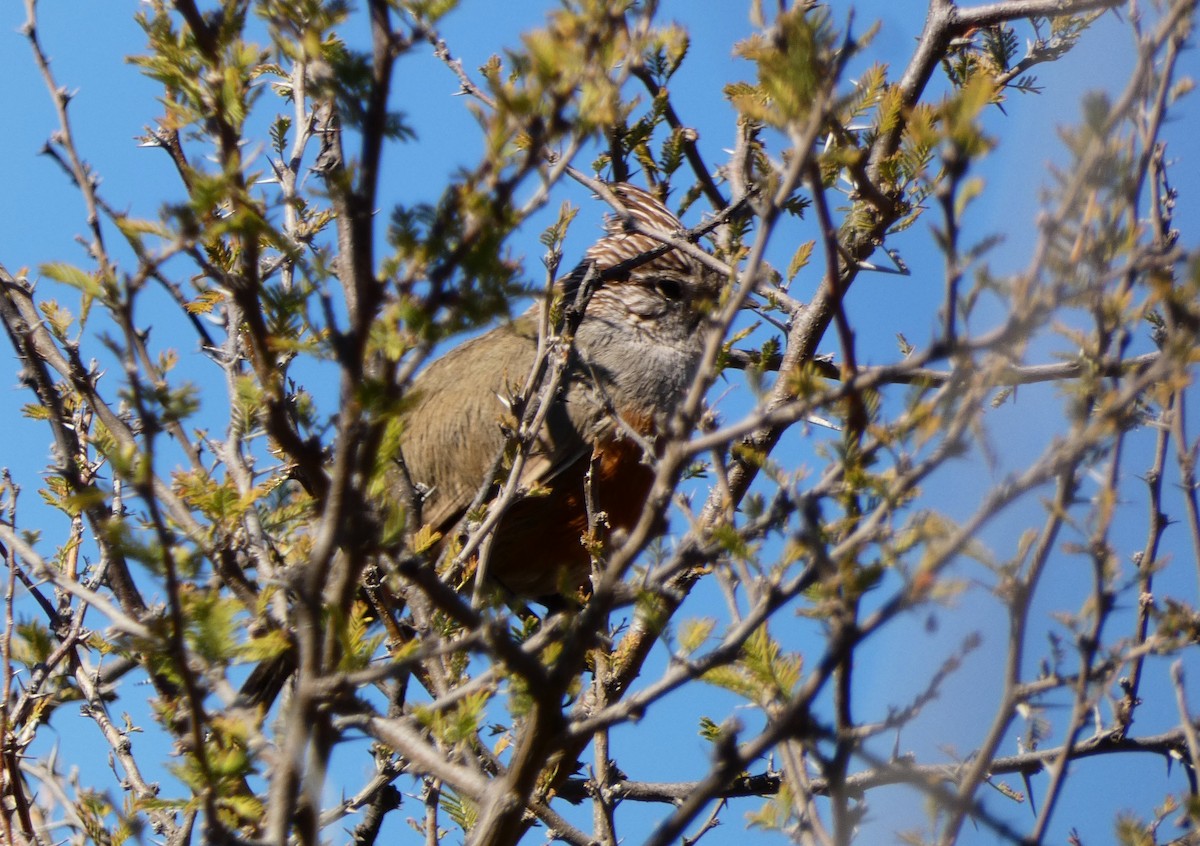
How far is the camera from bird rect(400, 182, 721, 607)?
5121mm

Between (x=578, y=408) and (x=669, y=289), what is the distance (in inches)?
44.6

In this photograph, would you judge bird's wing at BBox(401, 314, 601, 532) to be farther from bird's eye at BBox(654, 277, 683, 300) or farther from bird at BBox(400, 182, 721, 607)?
bird's eye at BBox(654, 277, 683, 300)

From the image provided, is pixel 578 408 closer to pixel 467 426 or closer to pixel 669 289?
pixel 467 426

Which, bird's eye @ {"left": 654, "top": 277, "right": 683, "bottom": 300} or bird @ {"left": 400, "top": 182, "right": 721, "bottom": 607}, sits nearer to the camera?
bird @ {"left": 400, "top": 182, "right": 721, "bottom": 607}

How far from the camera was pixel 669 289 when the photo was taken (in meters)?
6.04

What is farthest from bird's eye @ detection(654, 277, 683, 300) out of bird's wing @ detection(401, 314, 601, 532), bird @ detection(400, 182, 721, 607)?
bird's wing @ detection(401, 314, 601, 532)

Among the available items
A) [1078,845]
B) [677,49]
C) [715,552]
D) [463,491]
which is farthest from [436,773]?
[463,491]

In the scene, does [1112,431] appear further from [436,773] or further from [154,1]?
[154,1]

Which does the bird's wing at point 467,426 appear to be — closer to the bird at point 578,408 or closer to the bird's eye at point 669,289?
the bird at point 578,408

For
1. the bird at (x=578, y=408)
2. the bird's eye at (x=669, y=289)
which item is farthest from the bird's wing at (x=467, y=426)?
the bird's eye at (x=669, y=289)

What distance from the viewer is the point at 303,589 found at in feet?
5.80

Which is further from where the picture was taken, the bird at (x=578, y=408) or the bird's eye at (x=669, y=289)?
the bird's eye at (x=669, y=289)

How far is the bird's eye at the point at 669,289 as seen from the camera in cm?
599

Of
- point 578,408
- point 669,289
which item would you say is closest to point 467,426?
point 578,408
